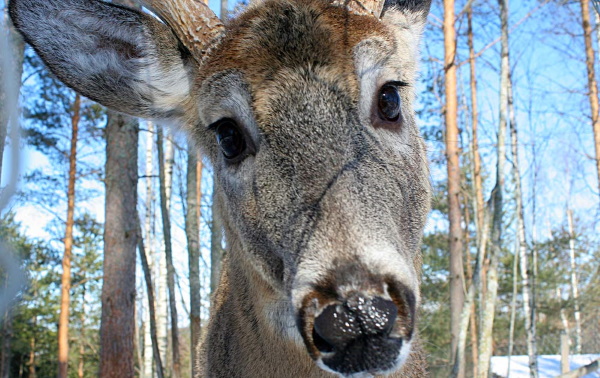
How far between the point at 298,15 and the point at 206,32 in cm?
74

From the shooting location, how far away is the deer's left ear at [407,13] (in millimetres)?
3826

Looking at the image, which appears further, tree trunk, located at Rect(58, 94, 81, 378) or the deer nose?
tree trunk, located at Rect(58, 94, 81, 378)

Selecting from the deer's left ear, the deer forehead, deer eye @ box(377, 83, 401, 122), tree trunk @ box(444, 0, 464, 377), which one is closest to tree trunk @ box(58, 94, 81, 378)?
tree trunk @ box(444, 0, 464, 377)

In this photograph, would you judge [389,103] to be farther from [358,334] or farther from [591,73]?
[591,73]

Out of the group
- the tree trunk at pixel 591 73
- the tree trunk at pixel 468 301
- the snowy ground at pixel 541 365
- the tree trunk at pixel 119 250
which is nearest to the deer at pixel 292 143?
the tree trunk at pixel 468 301

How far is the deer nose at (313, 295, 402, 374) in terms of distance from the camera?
6.43ft

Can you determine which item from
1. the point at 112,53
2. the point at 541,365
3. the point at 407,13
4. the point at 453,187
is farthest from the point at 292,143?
the point at 541,365

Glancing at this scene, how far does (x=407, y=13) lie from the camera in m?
3.99

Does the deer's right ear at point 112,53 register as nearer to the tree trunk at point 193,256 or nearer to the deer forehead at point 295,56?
the deer forehead at point 295,56

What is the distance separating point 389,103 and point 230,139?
0.90 metres

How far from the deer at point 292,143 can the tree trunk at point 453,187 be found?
11236 millimetres

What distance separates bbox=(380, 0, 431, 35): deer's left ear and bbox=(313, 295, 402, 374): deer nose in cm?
235

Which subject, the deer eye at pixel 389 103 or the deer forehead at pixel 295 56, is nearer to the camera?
the deer forehead at pixel 295 56

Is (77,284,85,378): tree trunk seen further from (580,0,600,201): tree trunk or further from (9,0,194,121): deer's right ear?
(9,0,194,121): deer's right ear
